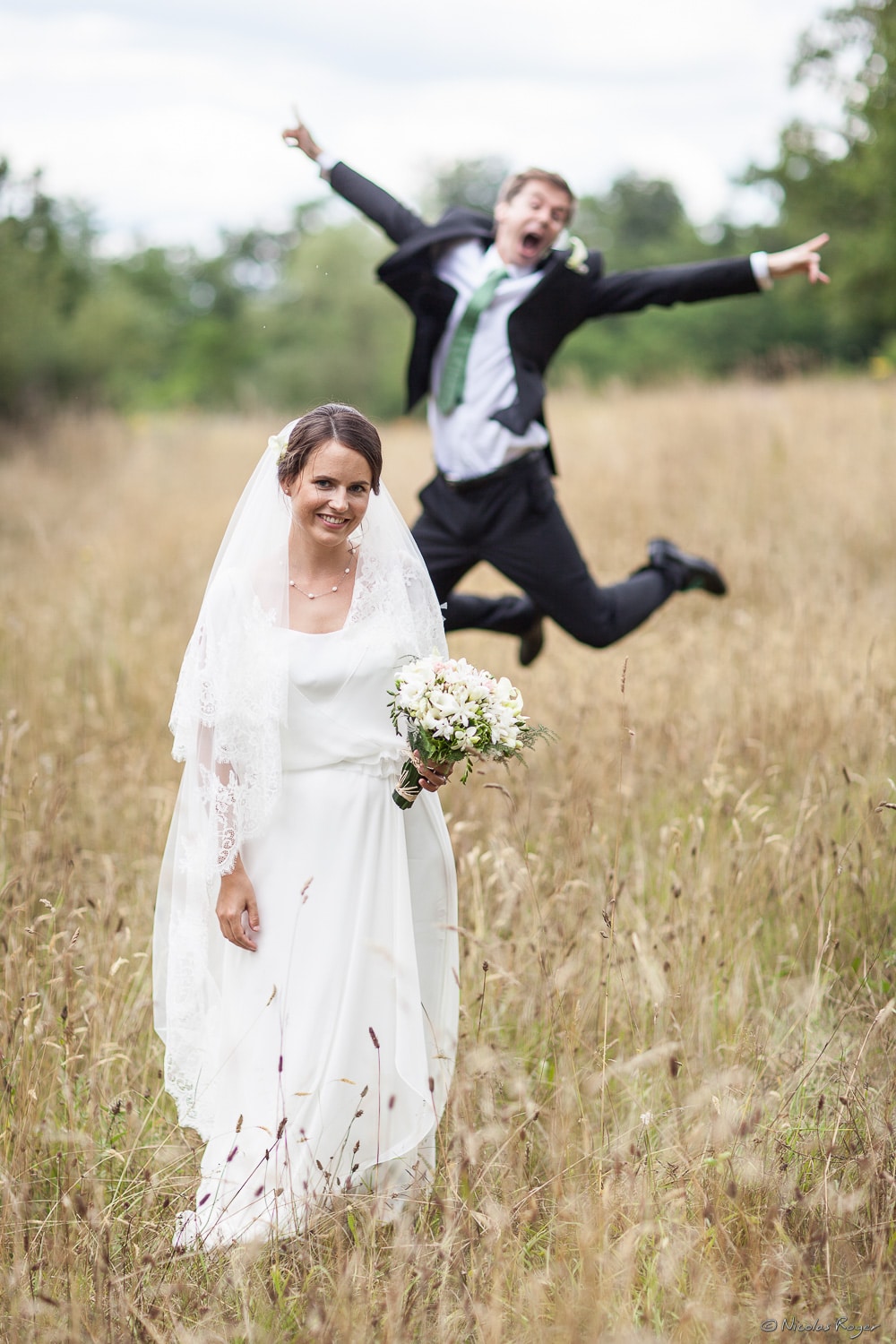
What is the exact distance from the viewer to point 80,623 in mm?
6930

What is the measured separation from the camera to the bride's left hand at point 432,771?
2.52m

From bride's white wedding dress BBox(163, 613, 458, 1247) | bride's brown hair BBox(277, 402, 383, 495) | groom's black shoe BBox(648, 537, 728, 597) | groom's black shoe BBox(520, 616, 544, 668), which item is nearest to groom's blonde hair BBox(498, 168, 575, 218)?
groom's black shoe BBox(648, 537, 728, 597)

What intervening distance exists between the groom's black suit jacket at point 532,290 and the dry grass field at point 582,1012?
5.14 ft

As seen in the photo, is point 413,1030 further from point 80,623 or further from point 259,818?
point 80,623

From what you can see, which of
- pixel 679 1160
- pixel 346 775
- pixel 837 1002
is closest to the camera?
pixel 679 1160

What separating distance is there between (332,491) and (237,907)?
100 centimetres

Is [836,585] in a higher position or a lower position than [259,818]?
higher

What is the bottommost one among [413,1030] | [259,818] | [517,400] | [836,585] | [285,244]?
[413,1030]

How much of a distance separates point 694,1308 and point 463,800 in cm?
283

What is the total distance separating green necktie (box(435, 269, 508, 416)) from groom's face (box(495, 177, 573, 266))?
12cm

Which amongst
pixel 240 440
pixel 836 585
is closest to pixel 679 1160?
pixel 836 585

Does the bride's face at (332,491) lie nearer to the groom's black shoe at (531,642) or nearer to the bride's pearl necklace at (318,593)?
the bride's pearl necklace at (318,593)

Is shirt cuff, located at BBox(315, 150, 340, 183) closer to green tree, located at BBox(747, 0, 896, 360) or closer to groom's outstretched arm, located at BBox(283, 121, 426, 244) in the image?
groom's outstretched arm, located at BBox(283, 121, 426, 244)

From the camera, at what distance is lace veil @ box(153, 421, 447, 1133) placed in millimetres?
2660
